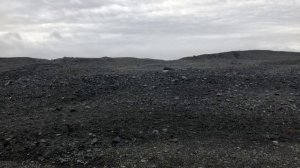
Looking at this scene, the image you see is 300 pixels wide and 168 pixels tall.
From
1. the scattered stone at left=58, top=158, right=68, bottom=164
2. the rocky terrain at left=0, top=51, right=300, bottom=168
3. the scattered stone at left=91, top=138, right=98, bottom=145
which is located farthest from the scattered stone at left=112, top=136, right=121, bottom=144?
the scattered stone at left=58, top=158, right=68, bottom=164

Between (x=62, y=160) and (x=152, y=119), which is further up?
(x=152, y=119)

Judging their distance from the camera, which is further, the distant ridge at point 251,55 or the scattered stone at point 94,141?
the distant ridge at point 251,55

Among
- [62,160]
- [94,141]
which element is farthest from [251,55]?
[62,160]

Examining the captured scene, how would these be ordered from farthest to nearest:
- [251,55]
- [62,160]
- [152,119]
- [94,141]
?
[251,55] → [152,119] → [94,141] → [62,160]

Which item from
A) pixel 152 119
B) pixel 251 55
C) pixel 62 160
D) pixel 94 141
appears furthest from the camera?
pixel 251 55

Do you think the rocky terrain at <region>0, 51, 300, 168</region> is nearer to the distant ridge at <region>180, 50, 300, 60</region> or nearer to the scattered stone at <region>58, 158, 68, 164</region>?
the scattered stone at <region>58, 158, 68, 164</region>

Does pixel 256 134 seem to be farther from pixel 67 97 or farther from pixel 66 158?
pixel 67 97

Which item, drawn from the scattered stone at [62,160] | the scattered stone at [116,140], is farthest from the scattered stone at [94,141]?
the scattered stone at [62,160]

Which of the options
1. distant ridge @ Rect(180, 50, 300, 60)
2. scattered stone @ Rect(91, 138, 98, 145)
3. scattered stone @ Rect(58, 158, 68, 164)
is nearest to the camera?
scattered stone @ Rect(58, 158, 68, 164)

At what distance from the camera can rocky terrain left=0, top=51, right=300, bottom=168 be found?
7996mm

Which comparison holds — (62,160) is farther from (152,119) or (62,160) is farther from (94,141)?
(152,119)

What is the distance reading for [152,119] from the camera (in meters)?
9.47

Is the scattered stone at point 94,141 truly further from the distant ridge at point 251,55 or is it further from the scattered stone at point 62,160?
the distant ridge at point 251,55

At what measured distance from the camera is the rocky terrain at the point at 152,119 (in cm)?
800
